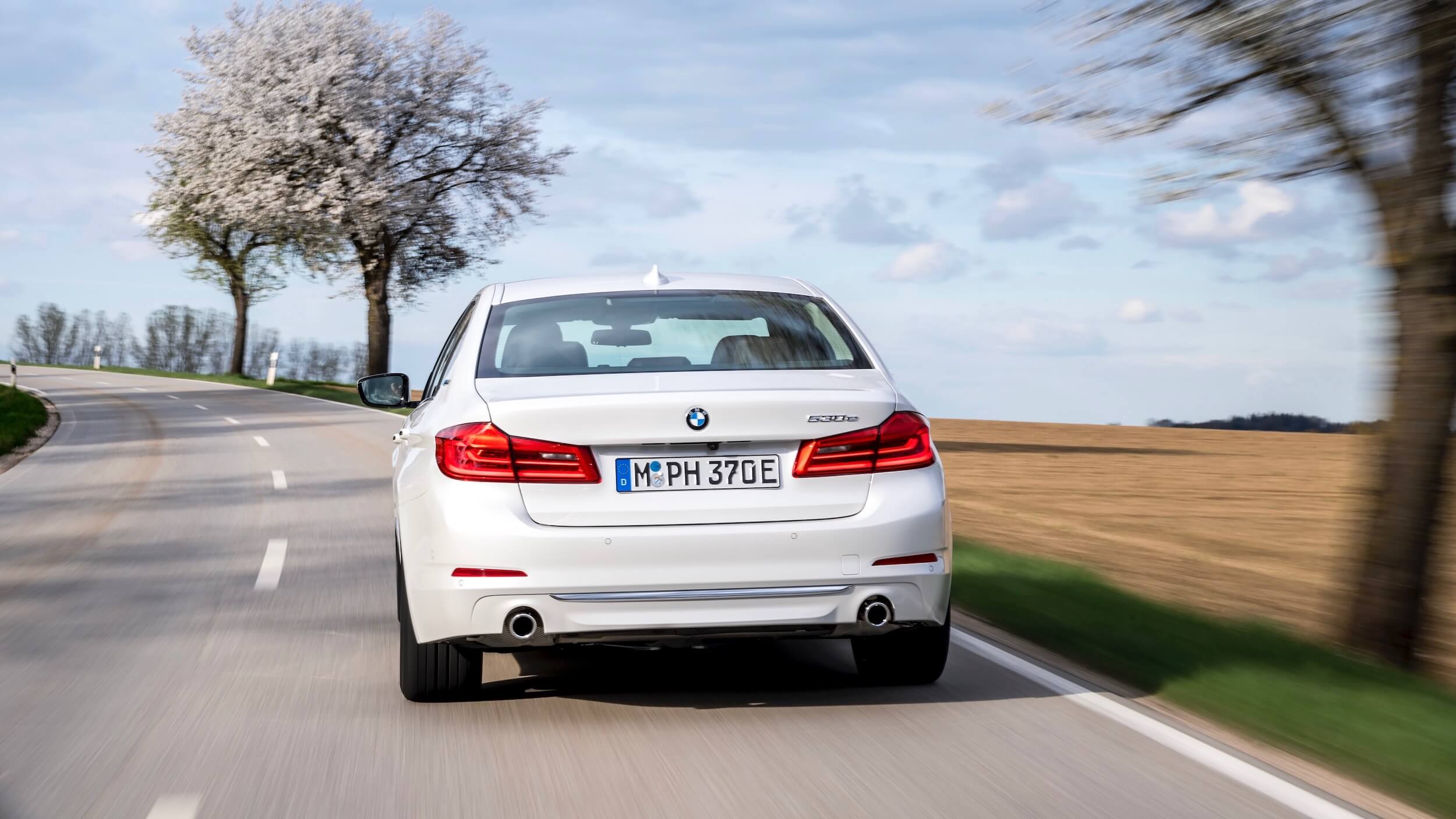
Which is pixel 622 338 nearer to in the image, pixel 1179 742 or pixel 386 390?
pixel 386 390

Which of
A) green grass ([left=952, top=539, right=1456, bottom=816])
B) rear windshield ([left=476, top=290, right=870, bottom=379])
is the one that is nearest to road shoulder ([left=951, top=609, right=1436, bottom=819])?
green grass ([left=952, top=539, right=1456, bottom=816])

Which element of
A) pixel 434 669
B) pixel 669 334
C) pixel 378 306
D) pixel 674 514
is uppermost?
pixel 378 306

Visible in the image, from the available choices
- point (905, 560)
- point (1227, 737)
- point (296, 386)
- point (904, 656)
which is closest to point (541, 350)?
point (905, 560)

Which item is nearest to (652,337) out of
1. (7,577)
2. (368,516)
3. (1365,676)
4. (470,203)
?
(1365,676)

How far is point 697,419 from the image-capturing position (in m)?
4.90

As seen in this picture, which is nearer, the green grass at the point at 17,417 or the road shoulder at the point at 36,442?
the road shoulder at the point at 36,442

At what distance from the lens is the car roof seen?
6.08 meters

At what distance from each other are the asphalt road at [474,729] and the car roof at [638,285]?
1588 mm

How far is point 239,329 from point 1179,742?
1906 inches

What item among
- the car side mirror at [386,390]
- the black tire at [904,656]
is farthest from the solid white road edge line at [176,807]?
the car side mirror at [386,390]

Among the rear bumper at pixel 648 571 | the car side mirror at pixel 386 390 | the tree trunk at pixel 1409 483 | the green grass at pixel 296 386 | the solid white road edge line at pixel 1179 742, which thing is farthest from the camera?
the green grass at pixel 296 386

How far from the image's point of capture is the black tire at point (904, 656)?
18.7ft

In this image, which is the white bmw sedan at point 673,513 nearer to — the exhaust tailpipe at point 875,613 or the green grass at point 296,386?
the exhaust tailpipe at point 875,613

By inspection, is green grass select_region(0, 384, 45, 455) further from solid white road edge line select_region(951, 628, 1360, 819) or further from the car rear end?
solid white road edge line select_region(951, 628, 1360, 819)
